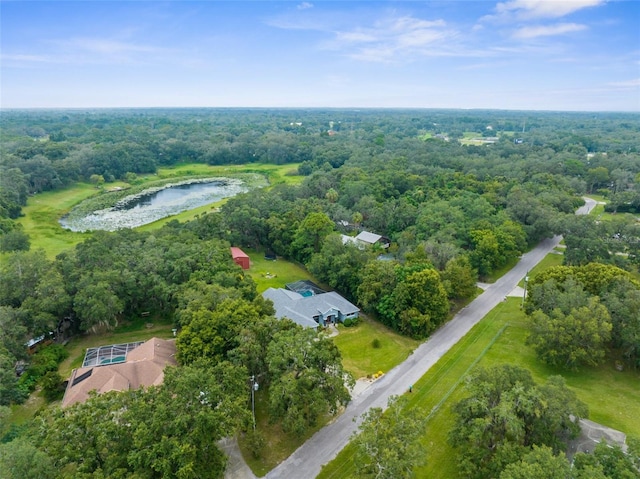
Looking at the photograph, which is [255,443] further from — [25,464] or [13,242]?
[13,242]

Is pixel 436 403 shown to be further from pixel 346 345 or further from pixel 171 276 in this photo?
pixel 171 276

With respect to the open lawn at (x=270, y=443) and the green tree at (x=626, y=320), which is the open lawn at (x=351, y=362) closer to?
the open lawn at (x=270, y=443)

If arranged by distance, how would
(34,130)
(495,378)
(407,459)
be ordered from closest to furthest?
(407,459) < (495,378) < (34,130)

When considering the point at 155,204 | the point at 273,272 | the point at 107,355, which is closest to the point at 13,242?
the point at 107,355

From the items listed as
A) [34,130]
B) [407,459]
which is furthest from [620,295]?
[34,130]

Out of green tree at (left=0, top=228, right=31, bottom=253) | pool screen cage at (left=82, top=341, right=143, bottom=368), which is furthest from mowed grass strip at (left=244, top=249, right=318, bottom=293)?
green tree at (left=0, top=228, right=31, bottom=253)
